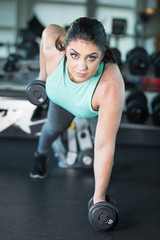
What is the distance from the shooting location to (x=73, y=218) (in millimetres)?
1290

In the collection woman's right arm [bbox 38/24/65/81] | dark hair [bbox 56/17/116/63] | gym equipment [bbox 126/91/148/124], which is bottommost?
gym equipment [bbox 126/91/148/124]

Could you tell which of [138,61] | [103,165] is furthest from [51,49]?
[138,61]

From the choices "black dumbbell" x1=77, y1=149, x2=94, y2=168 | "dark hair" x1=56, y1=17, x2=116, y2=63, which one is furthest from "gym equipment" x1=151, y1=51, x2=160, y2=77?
"dark hair" x1=56, y1=17, x2=116, y2=63

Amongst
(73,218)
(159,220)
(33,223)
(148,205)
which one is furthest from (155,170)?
(33,223)

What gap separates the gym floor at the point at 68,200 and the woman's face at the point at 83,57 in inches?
23.2

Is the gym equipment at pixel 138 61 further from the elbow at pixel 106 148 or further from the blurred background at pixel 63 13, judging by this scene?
the blurred background at pixel 63 13

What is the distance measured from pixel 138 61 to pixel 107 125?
6.67ft

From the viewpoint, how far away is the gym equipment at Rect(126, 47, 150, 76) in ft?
9.88

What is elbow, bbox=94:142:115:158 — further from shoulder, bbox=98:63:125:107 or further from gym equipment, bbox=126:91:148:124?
gym equipment, bbox=126:91:148:124

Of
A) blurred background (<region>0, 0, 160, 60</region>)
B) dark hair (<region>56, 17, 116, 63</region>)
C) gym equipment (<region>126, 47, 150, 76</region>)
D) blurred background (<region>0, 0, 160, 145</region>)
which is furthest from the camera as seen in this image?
blurred background (<region>0, 0, 160, 60</region>)

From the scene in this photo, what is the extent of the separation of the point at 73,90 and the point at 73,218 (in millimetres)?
536

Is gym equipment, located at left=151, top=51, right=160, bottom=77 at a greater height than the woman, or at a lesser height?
lesser

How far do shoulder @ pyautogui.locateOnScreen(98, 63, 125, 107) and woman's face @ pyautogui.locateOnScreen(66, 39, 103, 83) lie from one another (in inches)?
3.3

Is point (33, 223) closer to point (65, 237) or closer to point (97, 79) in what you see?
point (65, 237)
